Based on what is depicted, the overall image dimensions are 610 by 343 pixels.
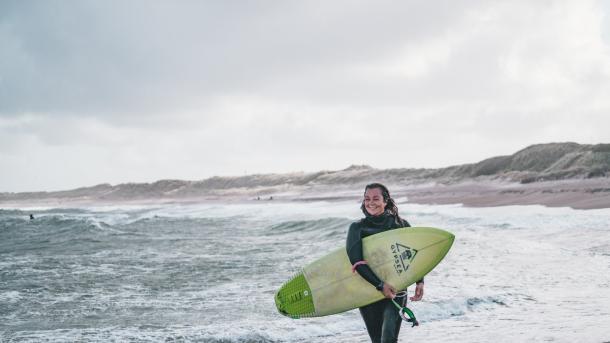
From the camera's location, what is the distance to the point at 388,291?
13.5 feet

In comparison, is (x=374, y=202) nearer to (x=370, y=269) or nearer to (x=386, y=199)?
(x=386, y=199)

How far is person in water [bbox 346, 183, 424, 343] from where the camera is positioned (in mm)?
4168

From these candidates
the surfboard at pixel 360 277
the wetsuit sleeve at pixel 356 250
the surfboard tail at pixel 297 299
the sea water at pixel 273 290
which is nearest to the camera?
the wetsuit sleeve at pixel 356 250

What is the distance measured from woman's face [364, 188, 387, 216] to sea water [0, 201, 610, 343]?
7.74 ft

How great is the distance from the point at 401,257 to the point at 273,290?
554 centimetres

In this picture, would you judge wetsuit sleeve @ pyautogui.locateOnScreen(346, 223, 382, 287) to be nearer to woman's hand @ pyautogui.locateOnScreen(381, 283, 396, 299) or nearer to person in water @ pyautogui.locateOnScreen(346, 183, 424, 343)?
person in water @ pyautogui.locateOnScreen(346, 183, 424, 343)

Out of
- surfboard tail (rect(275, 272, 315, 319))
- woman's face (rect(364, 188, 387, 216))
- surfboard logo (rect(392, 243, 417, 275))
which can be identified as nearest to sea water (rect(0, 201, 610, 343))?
surfboard tail (rect(275, 272, 315, 319))

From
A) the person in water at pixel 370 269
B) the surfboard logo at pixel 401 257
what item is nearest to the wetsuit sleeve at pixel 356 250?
the person in water at pixel 370 269

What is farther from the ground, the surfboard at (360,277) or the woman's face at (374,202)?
the woman's face at (374,202)

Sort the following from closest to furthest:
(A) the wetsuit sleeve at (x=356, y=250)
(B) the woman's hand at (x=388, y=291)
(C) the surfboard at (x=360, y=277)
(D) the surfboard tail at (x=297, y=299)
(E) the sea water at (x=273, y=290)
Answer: (B) the woman's hand at (x=388, y=291) < (A) the wetsuit sleeve at (x=356, y=250) < (C) the surfboard at (x=360, y=277) < (D) the surfboard tail at (x=297, y=299) < (E) the sea water at (x=273, y=290)

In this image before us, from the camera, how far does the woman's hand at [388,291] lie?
161 inches

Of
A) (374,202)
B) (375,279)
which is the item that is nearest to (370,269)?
(375,279)

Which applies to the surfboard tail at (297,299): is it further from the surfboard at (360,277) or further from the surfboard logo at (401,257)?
the surfboard logo at (401,257)

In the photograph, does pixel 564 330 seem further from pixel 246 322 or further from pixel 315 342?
pixel 246 322
